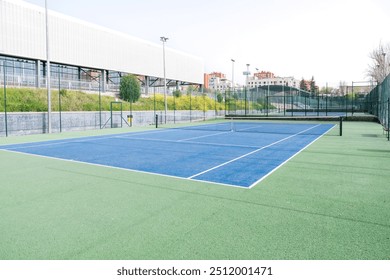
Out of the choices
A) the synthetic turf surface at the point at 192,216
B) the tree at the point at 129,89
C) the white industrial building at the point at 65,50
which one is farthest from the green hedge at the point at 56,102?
the synthetic turf surface at the point at 192,216

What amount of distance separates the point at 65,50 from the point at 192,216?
119 ft

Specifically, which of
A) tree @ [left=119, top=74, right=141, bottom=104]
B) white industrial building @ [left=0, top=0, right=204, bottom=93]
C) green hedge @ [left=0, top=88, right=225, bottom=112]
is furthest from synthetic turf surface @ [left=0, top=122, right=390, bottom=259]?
tree @ [left=119, top=74, right=141, bottom=104]

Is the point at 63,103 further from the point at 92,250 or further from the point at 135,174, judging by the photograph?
the point at 92,250

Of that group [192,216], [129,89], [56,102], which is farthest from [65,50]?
[192,216]

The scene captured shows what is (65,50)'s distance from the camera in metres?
36.3

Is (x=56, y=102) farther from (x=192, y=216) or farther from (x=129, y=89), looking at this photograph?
(x=192, y=216)

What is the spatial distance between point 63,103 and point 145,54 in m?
23.5

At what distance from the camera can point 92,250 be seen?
3.63 meters

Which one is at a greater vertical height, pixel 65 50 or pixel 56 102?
pixel 65 50

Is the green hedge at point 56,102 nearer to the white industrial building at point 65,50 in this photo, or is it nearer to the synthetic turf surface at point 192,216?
the white industrial building at point 65,50

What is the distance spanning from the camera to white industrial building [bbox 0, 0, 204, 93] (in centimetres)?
3117

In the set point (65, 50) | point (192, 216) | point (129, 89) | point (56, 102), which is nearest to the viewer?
point (192, 216)

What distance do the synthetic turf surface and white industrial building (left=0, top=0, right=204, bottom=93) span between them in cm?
2037

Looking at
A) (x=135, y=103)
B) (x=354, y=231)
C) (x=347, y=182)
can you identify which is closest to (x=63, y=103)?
(x=135, y=103)
